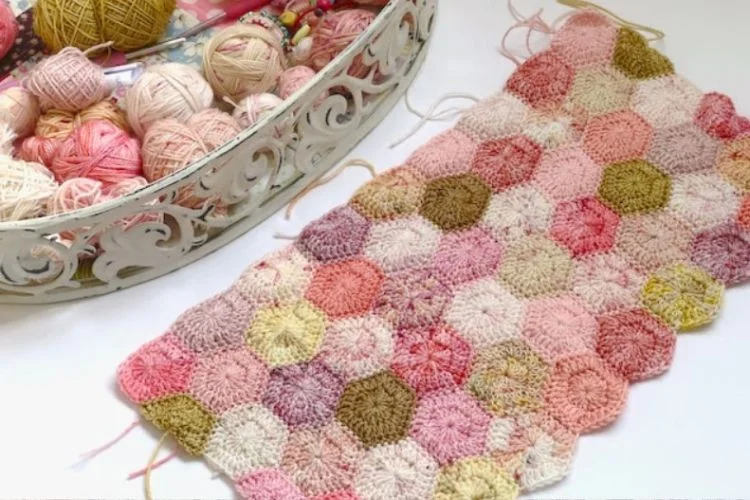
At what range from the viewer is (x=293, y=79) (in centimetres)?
119

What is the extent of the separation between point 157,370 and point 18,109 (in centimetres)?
41

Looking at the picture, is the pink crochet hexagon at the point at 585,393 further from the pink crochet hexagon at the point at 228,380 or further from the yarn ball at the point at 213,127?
the yarn ball at the point at 213,127

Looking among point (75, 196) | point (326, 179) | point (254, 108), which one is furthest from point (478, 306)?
point (75, 196)

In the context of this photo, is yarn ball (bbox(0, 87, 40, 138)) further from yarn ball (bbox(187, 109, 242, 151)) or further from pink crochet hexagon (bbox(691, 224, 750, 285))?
pink crochet hexagon (bbox(691, 224, 750, 285))

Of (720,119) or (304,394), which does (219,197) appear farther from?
(720,119)

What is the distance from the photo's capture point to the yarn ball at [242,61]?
118cm

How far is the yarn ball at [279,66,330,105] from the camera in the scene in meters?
1.19

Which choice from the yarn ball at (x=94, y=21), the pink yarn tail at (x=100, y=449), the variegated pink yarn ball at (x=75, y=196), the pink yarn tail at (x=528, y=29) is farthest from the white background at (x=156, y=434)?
the yarn ball at (x=94, y=21)

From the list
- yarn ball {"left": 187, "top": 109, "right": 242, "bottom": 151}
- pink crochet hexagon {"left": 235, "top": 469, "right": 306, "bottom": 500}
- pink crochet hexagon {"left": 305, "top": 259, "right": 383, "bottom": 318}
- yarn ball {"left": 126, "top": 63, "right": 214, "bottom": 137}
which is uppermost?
yarn ball {"left": 126, "top": 63, "right": 214, "bottom": 137}

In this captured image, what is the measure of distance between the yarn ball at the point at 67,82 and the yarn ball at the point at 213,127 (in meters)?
0.14

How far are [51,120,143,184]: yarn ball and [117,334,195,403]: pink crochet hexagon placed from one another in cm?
23

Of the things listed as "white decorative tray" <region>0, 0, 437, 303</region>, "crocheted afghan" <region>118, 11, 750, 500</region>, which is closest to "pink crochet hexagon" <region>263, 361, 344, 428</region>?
"crocheted afghan" <region>118, 11, 750, 500</region>

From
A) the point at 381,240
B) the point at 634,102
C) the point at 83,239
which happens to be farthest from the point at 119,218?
the point at 634,102

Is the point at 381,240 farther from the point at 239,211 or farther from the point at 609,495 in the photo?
the point at 609,495
